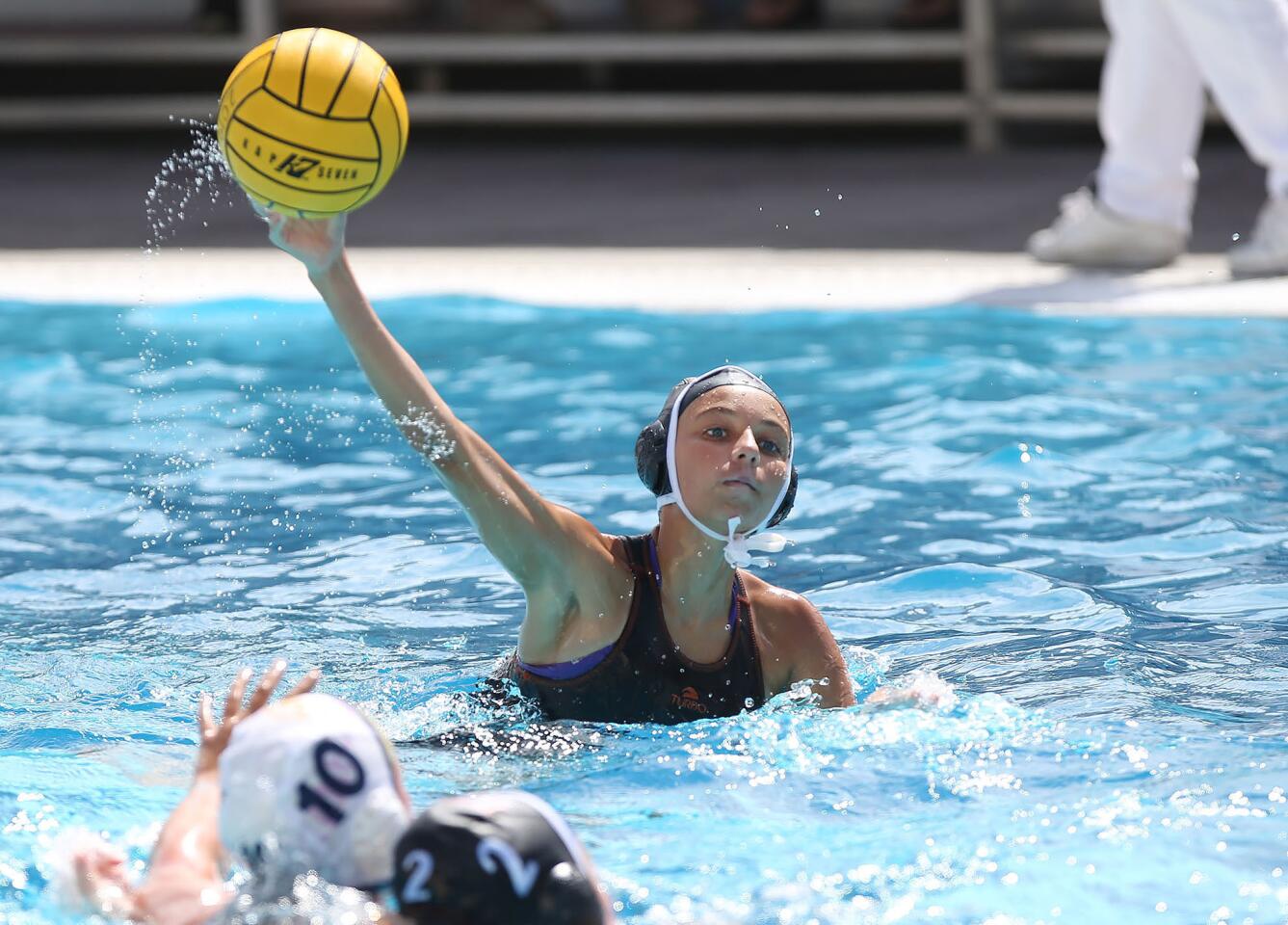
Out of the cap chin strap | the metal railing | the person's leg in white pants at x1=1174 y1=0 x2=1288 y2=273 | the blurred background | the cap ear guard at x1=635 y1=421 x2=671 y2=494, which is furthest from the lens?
the metal railing

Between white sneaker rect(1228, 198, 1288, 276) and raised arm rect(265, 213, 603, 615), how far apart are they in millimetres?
5628

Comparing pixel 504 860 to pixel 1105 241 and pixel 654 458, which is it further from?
pixel 1105 241

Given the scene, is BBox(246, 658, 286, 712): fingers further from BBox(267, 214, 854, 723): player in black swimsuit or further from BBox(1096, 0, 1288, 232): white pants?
BBox(1096, 0, 1288, 232): white pants

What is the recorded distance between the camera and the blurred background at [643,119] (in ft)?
34.7

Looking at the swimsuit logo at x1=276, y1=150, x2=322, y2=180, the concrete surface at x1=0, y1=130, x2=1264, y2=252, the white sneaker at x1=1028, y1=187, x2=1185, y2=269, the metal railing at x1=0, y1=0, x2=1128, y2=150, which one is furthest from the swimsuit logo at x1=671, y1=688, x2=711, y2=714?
the metal railing at x1=0, y1=0, x2=1128, y2=150

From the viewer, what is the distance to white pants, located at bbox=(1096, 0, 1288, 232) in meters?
8.49

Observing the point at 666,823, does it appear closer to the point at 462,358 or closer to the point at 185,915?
the point at 185,915

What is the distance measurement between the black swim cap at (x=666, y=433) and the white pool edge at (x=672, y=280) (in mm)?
4583

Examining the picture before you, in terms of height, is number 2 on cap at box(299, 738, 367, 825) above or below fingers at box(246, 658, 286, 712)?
below

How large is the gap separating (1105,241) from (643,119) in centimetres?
499

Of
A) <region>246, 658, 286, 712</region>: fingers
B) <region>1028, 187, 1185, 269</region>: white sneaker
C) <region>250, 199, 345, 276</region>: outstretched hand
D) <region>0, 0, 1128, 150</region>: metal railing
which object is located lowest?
<region>246, 658, 286, 712</region>: fingers

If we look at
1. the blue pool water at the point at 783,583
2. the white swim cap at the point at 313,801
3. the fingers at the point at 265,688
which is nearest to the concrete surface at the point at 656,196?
the blue pool water at the point at 783,583

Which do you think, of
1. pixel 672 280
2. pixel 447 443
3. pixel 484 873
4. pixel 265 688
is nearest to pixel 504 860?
pixel 484 873

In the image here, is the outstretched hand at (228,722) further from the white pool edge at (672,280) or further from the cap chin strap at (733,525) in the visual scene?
the white pool edge at (672,280)
